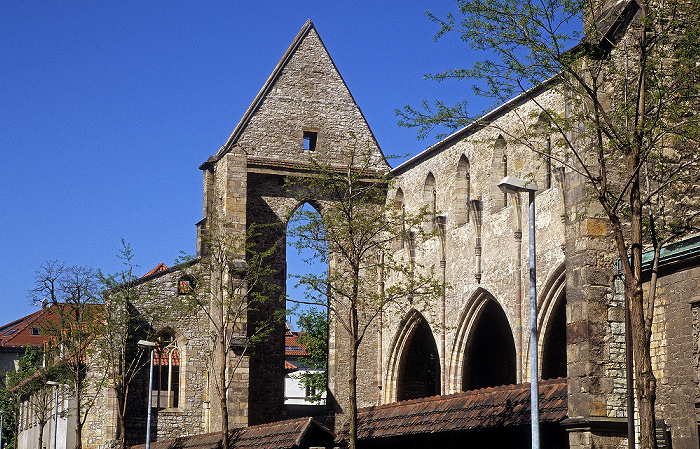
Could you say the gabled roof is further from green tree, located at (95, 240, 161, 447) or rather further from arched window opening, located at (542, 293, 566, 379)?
arched window opening, located at (542, 293, 566, 379)

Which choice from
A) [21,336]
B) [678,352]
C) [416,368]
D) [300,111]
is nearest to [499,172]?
[416,368]

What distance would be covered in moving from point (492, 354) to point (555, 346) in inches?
162

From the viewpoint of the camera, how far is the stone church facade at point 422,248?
83.7ft

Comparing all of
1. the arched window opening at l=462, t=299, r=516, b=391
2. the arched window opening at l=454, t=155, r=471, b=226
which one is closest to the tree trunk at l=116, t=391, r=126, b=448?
the arched window opening at l=462, t=299, r=516, b=391

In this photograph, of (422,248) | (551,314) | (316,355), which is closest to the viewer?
(551,314)

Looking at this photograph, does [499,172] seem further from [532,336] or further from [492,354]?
[532,336]

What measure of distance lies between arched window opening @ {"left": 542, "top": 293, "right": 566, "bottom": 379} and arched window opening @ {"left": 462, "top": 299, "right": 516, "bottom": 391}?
2529 mm

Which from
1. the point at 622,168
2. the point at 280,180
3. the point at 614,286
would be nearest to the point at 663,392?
the point at 614,286

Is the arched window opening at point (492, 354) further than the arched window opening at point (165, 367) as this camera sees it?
No

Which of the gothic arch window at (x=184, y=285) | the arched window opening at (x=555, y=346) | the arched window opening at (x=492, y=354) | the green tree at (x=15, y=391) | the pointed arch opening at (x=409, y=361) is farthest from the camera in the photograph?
the green tree at (x=15, y=391)

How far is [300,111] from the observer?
35.2 metres

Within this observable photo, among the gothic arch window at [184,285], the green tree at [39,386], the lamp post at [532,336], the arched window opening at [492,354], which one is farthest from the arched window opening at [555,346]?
the green tree at [39,386]

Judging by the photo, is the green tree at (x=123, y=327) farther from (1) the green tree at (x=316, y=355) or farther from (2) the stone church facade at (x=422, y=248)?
(1) the green tree at (x=316, y=355)

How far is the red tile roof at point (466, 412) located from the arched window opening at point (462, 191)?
364 inches
